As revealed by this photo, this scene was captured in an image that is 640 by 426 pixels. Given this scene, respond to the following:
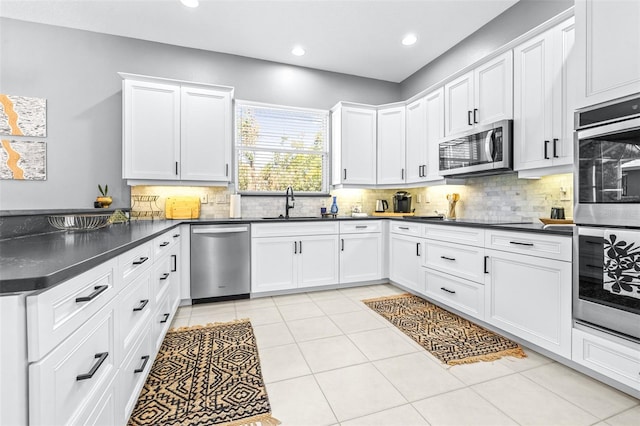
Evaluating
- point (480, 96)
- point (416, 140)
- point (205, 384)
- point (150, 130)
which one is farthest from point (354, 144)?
point (205, 384)

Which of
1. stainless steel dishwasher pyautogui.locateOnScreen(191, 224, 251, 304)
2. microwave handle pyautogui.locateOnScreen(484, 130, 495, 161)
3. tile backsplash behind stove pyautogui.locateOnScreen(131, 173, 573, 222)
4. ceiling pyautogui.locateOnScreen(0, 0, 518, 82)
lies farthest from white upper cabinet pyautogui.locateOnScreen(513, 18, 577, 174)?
stainless steel dishwasher pyautogui.locateOnScreen(191, 224, 251, 304)

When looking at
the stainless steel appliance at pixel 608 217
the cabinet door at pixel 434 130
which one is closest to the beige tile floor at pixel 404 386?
the stainless steel appliance at pixel 608 217

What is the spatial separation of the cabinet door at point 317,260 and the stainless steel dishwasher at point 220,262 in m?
0.63

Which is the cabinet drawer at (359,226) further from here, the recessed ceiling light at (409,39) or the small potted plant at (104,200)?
the small potted plant at (104,200)

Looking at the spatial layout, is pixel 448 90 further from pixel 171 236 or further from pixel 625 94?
pixel 171 236

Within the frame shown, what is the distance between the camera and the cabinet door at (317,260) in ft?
12.1

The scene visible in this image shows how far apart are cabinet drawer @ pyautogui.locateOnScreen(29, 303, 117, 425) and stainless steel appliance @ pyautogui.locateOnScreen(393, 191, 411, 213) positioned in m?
3.86

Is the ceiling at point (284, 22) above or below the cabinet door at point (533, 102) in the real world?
above

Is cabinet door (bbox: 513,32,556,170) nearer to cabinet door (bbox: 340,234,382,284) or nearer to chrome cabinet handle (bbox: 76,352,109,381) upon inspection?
cabinet door (bbox: 340,234,382,284)

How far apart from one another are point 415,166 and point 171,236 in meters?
3.04

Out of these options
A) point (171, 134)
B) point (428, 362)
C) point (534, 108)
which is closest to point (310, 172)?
point (171, 134)

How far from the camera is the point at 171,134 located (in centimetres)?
350

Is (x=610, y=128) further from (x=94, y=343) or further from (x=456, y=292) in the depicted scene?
(x=94, y=343)

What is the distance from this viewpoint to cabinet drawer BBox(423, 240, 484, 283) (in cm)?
268
